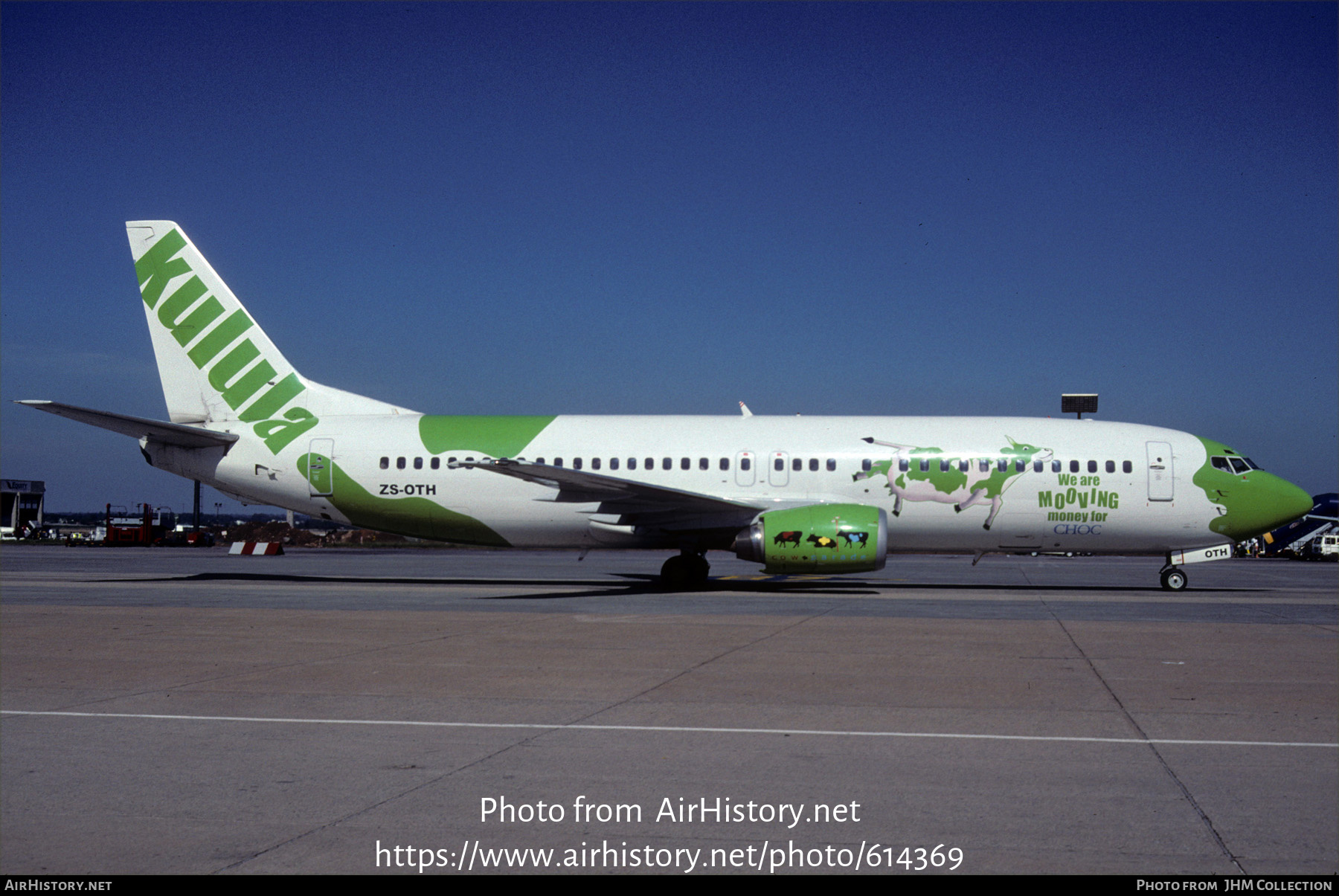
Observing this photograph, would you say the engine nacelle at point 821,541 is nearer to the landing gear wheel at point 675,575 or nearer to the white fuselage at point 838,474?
the white fuselage at point 838,474

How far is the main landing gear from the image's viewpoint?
2272 centimetres

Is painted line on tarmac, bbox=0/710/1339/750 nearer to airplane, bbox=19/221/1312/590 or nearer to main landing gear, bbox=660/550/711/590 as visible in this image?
airplane, bbox=19/221/1312/590

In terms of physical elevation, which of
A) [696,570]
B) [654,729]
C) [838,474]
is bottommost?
[696,570]

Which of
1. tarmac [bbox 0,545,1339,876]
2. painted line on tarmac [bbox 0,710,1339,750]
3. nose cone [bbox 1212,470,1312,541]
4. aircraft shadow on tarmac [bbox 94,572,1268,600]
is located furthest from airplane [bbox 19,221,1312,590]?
painted line on tarmac [bbox 0,710,1339,750]

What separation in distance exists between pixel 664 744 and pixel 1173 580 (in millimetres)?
19568

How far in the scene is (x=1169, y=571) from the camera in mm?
23062

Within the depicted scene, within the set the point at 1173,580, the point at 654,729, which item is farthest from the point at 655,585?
the point at 654,729

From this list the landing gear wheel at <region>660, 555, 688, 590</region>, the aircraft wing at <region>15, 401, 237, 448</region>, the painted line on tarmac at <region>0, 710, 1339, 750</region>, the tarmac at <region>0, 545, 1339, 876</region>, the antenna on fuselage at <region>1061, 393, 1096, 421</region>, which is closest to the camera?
the tarmac at <region>0, 545, 1339, 876</region>

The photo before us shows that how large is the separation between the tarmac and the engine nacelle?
4833 mm

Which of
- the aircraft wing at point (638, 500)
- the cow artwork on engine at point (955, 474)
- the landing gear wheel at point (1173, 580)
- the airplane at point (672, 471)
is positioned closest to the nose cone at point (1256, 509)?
the airplane at point (672, 471)

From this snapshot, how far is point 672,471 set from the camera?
23.1 meters

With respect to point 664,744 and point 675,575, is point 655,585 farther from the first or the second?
point 664,744

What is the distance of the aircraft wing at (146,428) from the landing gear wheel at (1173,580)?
21.0 metres
